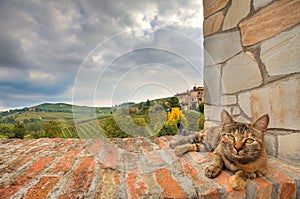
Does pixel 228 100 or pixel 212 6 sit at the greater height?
pixel 212 6

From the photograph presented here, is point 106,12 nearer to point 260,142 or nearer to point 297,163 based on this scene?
point 260,142

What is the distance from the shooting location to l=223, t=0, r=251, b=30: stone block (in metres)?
0.95

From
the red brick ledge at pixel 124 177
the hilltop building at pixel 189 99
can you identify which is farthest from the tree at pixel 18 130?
the hilltop building at pixel 189 99

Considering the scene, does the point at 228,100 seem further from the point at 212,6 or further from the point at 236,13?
the point at 212,6

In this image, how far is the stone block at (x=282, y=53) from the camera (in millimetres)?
726

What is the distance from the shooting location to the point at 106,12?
1346mm

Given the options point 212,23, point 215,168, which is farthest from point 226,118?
point 212,23

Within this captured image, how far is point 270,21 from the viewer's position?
0.81 meters

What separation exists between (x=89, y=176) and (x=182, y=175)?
16.5 inches

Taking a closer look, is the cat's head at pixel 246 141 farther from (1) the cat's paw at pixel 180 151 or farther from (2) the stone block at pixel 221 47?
(2) the stone block at pixel 221 47

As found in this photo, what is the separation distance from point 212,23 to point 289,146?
99 centimetres

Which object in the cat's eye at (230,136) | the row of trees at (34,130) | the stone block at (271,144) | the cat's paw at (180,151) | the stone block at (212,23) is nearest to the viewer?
the cat's eye at (230,136)

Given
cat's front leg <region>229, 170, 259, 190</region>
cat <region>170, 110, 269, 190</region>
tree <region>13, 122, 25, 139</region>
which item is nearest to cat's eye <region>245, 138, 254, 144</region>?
cat <region>170, 110, 269, 190</region>

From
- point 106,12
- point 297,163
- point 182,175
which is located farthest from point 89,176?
point 106,12
